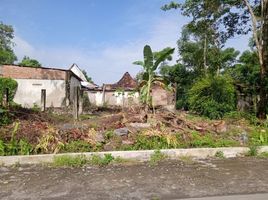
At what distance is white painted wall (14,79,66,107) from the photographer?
103 ft

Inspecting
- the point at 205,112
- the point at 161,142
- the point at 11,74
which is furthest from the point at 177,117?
the point at 11,74

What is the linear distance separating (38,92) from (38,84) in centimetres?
79

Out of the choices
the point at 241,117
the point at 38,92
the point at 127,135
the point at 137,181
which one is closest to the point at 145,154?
the point at 127,135

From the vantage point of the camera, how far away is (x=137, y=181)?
19.4 feet

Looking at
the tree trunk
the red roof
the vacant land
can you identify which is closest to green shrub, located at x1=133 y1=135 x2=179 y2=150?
the vacant land

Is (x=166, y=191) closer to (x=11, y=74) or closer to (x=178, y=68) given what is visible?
(x=11, y=74)

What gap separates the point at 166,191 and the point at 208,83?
12542 mm

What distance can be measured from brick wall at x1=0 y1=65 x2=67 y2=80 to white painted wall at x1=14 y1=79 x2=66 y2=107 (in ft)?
1.29

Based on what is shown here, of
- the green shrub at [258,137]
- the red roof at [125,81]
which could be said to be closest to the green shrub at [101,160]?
the green shrub at [258,137]

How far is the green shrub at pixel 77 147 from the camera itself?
26.2 ft

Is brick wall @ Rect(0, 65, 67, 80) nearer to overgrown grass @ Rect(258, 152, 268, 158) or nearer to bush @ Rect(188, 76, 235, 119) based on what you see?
bush @ Rect(188, 76, 235, 119)

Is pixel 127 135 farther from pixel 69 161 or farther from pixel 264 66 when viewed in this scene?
pixel 264 66

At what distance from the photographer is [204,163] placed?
7.46m

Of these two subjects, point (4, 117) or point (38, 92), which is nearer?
point (4, 117)
